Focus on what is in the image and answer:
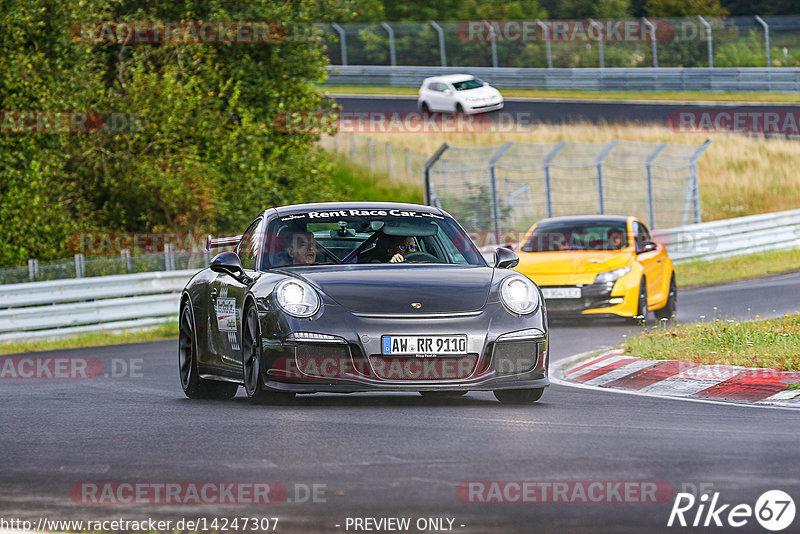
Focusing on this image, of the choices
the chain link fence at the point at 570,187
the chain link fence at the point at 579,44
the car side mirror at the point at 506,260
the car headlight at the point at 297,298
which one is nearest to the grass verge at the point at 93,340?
the chain link fence at the point at 570,187

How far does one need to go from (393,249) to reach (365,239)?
25 centimetres

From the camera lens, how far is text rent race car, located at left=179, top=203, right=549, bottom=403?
9086 millimetres

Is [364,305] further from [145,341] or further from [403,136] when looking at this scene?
[403,136]

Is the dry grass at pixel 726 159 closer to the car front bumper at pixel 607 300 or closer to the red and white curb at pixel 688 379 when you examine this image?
the car front bumper at pixel 607 300

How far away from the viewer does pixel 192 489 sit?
6488 mm

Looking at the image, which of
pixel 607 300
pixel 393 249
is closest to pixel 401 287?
pixel 393 249

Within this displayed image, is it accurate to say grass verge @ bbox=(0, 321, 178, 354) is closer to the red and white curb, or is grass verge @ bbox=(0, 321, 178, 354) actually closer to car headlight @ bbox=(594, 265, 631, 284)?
car headlight @ bbox=(594, 265, 631, 284)

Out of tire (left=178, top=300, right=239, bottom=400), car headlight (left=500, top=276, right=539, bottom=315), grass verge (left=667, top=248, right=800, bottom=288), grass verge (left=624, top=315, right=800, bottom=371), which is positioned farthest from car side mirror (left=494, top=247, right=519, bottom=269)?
grass verge (left=667, top=248, right=800, bottom=288)

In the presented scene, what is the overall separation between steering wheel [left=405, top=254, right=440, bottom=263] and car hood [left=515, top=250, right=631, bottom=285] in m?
8.03

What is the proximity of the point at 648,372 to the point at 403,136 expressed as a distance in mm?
35072

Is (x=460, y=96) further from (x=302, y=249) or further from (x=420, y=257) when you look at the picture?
(x=302, y=249)

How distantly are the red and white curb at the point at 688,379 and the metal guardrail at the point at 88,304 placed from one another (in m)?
9.38

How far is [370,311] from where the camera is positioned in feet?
30.0

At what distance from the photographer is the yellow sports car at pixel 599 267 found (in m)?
18.2
